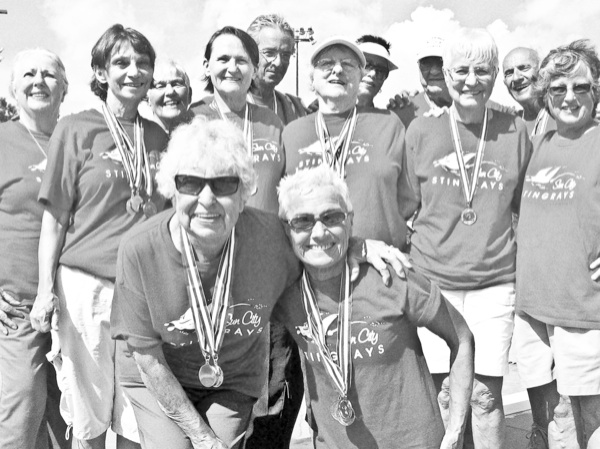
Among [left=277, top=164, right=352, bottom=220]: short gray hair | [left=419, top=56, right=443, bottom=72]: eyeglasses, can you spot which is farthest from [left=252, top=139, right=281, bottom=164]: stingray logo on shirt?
[left=419, top=56, right=443, bottom=72]: eyeglasses

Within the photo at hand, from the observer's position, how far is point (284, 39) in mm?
5070

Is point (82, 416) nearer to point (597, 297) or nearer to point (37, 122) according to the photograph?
point (37, 122)

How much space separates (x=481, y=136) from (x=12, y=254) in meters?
2.68

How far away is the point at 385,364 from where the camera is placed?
9.89 feet

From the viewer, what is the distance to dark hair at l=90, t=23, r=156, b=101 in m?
4.08

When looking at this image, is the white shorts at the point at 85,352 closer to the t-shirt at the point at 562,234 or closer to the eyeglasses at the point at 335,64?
the eyeglasses at the point at 335,64

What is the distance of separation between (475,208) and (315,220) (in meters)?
1.46

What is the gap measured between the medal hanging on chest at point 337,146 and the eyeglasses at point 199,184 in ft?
3.98

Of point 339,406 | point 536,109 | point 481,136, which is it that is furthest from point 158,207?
point 536,109

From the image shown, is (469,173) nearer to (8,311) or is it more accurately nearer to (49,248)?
(49,248)

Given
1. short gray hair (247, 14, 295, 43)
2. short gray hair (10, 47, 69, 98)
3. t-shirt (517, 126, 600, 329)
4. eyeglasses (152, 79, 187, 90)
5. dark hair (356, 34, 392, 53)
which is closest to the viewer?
t-shirt (517, 126, 600, 329)

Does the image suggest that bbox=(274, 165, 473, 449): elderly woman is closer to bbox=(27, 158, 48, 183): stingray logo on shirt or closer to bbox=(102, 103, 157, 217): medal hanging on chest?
bbox=(102, 103, 157, 217): medal hanging on chest

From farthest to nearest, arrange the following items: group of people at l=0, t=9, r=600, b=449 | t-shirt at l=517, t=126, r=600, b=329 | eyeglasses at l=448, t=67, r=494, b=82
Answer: eyeglasses at l=448, t=67, r=494, b=82
t-shirt at l=517, t=126, r=600, b=329
group of people at l=0, t=9, r=600, b=449

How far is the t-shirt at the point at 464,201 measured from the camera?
13.5 ft
